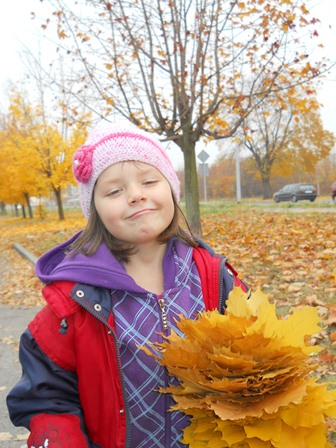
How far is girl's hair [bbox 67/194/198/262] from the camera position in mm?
1722

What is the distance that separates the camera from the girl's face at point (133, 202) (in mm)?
1596

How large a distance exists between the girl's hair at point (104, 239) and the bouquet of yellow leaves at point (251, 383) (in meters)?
0.59

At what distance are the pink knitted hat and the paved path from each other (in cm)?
189

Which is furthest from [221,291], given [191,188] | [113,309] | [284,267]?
[191,188]

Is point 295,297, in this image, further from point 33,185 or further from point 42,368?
point 33,185

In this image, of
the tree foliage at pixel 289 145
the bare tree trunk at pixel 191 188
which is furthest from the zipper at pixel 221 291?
the tree foliage at pixel 289 145

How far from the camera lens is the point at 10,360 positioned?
14.1 feet

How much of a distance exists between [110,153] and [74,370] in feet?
2.52

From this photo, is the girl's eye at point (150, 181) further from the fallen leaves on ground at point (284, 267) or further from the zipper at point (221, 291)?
the fallen leaves on ground at point (284, 267)

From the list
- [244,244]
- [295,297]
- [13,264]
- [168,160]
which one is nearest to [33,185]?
[13,264]

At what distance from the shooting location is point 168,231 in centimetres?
182

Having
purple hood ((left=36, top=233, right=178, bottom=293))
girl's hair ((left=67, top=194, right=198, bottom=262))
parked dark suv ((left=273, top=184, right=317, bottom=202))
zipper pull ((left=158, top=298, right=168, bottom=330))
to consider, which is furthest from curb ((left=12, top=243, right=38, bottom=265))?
parked dark suv ((left=273, top=184, right=317, bottom=202))

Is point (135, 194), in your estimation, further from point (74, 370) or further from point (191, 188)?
point (191, 188)

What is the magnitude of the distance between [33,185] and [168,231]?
25.3m
